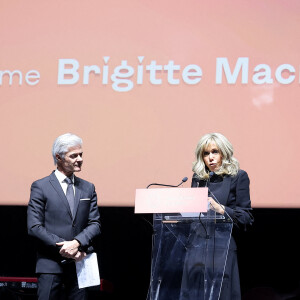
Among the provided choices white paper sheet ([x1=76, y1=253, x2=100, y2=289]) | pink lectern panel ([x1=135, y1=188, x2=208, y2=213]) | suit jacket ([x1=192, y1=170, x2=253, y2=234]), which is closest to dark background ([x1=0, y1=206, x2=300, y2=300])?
white paper sheet ([x1=76, y1=253, x2=100, y2=289])

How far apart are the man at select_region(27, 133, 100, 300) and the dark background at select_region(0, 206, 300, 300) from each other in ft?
4.22

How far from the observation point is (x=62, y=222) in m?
3.35

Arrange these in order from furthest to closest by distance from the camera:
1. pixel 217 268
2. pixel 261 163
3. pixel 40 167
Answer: pixel 40 167 → pixel 261 163 → pixel 217 268

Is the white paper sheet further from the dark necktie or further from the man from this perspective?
the dark necktie

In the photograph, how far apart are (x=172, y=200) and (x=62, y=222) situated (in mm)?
831

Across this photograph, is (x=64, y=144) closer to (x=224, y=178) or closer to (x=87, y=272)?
(x=87, y=272)

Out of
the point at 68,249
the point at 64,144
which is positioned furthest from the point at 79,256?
the point at 64,144

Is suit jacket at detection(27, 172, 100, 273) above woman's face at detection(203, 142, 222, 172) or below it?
below

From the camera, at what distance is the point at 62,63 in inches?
171

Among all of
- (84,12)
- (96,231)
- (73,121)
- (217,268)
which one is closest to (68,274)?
(96,231)

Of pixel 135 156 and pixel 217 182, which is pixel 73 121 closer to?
pixel 135 156

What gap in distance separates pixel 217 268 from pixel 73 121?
1823mm

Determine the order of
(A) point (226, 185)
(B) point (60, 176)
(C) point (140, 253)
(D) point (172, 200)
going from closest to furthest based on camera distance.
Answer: (D) point (172, 200) → (A) point (226, 185) → (B) point (60, 176) → (C) point (140, 253)

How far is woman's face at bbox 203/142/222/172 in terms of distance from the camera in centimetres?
326
